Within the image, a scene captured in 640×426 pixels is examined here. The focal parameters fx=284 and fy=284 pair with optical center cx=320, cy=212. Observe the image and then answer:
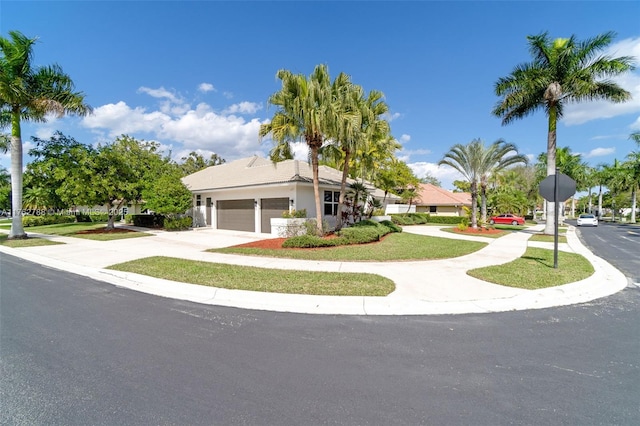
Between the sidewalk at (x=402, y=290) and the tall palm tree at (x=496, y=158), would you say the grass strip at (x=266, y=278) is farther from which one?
the tall palm tree at (x=496, y=158)

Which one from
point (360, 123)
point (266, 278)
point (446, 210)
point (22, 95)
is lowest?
point (266, 278)

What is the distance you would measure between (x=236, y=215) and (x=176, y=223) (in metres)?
4.92

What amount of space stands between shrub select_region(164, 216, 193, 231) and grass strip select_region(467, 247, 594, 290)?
20.7 metres

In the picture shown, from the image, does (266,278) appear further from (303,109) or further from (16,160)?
(16,160)

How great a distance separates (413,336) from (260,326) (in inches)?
95.8

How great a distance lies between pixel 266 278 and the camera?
24.5ft

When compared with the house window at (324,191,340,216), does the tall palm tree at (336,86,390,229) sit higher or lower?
higher

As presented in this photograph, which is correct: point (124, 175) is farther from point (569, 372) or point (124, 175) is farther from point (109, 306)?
point (569, 372)

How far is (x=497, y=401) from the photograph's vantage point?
9.34 ft

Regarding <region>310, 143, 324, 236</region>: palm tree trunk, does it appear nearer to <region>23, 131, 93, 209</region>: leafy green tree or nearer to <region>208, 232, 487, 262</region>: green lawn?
<region>208, 232, 487, 262</region>: green lawn

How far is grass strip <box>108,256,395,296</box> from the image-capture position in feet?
21.2

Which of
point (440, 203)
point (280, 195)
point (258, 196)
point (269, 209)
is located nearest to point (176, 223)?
point (258, 196)

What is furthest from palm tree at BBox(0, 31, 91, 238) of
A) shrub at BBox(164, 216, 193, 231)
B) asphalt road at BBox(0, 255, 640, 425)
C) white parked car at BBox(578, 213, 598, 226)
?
white parked car at BBox(578, 213, 598, 226)

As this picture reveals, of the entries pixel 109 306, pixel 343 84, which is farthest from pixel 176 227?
pixel 109 306
